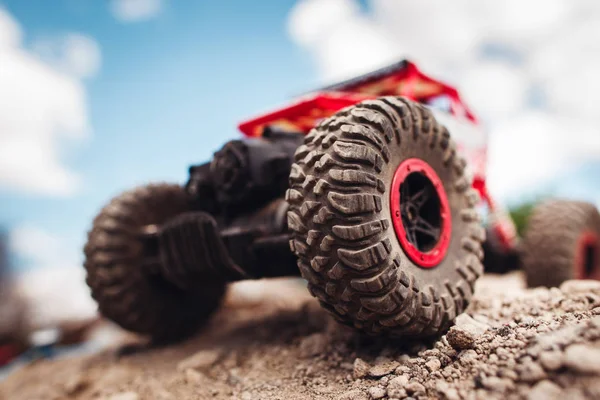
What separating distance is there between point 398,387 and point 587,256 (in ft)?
11.8

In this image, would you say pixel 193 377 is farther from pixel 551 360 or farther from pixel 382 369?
pixel 551 360

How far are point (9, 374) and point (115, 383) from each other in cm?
213

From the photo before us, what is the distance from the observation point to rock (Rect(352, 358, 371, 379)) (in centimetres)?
234

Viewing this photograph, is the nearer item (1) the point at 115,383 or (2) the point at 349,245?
(2) the point at 349,245

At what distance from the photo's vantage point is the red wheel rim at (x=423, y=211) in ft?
8.23

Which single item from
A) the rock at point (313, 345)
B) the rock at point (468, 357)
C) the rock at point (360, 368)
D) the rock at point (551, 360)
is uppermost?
the rock at point (551, 360)

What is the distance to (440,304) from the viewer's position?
2.42m

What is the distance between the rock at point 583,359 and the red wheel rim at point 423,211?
91cm

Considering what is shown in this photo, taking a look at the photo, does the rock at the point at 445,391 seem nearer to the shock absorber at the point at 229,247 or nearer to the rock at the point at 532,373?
the rock at the point at 532,373

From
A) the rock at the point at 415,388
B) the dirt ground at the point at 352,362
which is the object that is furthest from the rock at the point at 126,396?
the rock at the point at 415,388

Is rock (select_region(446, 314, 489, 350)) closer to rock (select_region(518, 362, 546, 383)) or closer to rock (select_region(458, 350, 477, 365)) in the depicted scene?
rock (select_region(458, 350, 477, 365))

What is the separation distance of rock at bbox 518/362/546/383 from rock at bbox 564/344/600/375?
0.09 metres

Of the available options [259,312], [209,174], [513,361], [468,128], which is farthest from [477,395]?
[259,312]

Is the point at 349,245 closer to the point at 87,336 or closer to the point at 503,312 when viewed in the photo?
the point at 503,312
